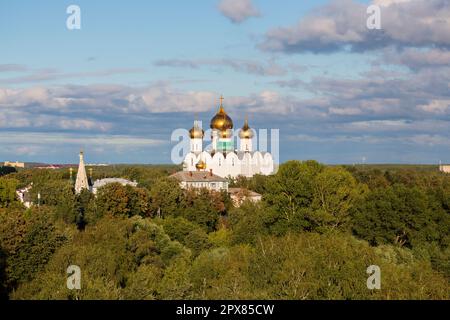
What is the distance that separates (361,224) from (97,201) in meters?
17.5

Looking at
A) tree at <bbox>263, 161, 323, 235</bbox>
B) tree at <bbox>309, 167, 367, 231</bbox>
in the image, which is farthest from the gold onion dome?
tree at <bbox>309, 167, 367, 231</bbox>

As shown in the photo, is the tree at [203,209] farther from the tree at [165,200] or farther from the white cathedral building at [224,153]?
the white cathedral building at [224,153]

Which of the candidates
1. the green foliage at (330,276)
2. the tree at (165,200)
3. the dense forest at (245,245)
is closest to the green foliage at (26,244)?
the dense forest at (245,245)

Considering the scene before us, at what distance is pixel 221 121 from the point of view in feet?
280

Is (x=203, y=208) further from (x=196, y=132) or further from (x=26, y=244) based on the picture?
(x=196, y=132)

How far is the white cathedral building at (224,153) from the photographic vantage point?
281 ft

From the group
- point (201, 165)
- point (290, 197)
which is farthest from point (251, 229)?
point (201, 165)

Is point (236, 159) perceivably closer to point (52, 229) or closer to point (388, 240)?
point (388, 240)

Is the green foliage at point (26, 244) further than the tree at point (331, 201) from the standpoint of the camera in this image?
No

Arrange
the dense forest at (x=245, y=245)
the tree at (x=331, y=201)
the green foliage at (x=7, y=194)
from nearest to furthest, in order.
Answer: the dense forest at (x=245, y=245) → the tree at (x=331, y=201) → the green foliage at (x=7, y=194)

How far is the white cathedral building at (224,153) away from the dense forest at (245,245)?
32303 mm

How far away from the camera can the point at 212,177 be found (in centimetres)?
7644

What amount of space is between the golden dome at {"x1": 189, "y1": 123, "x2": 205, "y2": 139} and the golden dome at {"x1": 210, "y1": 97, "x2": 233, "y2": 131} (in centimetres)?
205
